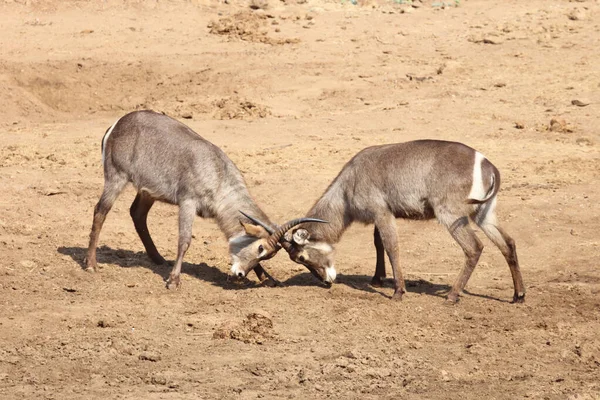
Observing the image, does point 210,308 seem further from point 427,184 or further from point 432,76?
point 432,76

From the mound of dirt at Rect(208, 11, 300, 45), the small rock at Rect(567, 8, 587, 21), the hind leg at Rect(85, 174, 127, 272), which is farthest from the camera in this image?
the small rock at Rect(567, 8, 587, 21)

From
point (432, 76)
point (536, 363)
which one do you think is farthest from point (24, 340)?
point (432, 76)

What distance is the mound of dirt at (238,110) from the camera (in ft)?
51.5

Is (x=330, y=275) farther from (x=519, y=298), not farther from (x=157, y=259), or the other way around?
(x=157, y=259)

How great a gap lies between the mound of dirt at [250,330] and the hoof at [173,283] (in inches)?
49.1

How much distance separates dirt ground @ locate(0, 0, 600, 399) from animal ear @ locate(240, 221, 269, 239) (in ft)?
1.76

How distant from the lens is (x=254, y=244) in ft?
31.3

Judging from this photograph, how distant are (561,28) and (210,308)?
1251cm

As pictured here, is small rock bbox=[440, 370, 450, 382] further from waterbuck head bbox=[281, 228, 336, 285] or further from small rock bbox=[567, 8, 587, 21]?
small rock bbox=[567, 8, 587, 21]

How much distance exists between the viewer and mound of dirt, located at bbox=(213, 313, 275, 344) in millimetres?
8109

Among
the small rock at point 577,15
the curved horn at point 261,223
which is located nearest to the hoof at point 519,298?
the curved horn at point 261,223

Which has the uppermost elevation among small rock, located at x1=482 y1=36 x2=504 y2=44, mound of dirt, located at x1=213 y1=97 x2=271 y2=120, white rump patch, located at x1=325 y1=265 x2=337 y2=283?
small rock, located at x1=482 y1=36 x2=504 y2=44

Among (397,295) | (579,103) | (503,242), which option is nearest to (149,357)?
(397,295)

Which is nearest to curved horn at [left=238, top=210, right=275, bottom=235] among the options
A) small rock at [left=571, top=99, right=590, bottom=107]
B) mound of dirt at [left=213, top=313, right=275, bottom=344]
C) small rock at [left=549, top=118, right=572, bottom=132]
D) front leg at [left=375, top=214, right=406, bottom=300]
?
A: front leg at [left=375, top=214, right=406, bottom=300]
